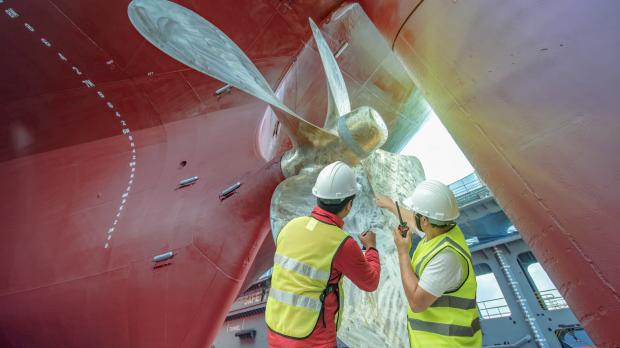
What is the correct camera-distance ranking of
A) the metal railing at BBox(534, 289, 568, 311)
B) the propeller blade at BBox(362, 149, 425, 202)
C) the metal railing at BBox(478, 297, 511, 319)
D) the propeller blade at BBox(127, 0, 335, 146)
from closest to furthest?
the propeller blade at BBox(127, 0, 335, 146) → the propeller blade at BBox(362, 149, 425, 202) → the metal railing at BBox(534, 289, 568, 311) → the metal railing at BBox(478, 297, 511, 319)

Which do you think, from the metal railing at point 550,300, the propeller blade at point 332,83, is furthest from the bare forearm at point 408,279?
the metal railing at point 550,300

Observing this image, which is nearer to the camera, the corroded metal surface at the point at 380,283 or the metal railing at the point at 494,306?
the corroded metal surface at the point at 380,283

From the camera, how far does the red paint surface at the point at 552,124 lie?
3.34ft

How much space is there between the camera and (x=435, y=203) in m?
1.68

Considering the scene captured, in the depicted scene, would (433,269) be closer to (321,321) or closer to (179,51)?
(321,321)

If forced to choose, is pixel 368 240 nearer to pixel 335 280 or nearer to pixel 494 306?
pixel 335 280

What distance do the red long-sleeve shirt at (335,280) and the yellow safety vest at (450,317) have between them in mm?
257

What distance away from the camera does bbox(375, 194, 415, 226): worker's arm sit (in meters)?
2.09

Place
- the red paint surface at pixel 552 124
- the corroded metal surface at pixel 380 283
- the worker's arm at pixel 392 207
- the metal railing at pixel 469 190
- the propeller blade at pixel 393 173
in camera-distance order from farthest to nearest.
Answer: the metal railing at pixel 469 190 → the propeller blade at pixel 393 173 → the worker's arm at pixel 392 207 → the corroded metal surface at pixel 380 283 → the red paint surface at pixel 552 124

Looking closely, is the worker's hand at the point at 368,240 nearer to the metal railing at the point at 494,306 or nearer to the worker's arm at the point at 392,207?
the worker's arm at the point at 392,207

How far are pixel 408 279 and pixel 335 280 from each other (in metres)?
0.35

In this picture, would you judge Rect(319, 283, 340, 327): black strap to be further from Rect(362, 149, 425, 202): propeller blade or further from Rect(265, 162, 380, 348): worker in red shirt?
Rect(362, 149, 425, 202): propeller blade

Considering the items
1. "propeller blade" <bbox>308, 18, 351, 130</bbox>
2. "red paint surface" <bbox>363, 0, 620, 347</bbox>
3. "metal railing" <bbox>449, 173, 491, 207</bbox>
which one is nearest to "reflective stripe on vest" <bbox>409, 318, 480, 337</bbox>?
"red paint surface" <bbox>363, 0, 620, 347</bbox>

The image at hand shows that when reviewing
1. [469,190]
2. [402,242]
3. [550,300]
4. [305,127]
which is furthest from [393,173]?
[469,190]
